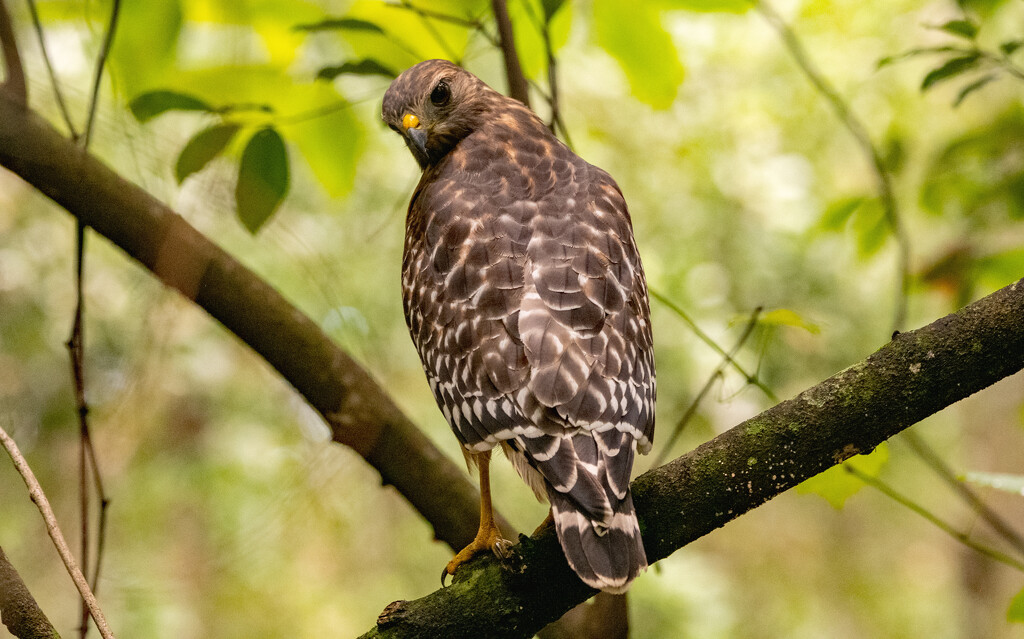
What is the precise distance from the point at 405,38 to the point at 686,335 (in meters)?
→ 3.48

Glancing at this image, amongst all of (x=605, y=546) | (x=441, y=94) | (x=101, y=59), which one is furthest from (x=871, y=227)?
(x=101, y=59)

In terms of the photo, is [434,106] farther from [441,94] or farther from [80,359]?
[80,359]

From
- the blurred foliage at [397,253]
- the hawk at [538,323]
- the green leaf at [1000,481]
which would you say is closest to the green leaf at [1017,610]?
the blurred foliage at [397,253]

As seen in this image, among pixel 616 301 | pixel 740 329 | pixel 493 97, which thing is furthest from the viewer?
pixel 740 329

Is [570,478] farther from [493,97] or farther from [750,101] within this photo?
[750,101]

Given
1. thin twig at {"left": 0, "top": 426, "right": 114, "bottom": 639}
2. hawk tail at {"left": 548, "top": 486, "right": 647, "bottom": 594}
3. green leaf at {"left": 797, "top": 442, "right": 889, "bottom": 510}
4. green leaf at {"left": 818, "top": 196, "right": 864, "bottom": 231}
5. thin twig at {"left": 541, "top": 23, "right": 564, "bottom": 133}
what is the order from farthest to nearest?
green leaf at {"left": 818, "top": 196, "right": 864, "bottom": 231}, thin twig at {"left": 541, "top": 23, "right": 564, "bottom": 133}, green leaf at {"left": 797, "top": 442, "right": 889, "bottom": 510}, hawk tail at {"left": 548, "top": 486, "right": 647, "bottom": 594}, thin twig at {"left": 0, "top": 426, "right": 114, "bottom": 639}

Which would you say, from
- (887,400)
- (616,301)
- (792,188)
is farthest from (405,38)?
(792,188)

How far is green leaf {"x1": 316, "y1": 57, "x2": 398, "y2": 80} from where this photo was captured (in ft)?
6.22

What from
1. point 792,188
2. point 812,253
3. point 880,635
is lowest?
point 880,635

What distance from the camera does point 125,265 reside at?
341cm

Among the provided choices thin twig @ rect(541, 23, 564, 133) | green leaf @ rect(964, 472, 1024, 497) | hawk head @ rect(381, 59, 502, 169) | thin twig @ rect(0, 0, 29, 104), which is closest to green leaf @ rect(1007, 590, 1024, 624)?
green leaf @ rect(964, 472, 1024, 497)

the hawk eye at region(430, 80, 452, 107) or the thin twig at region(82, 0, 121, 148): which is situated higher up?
the thin twig at region(82, 0, 121, 148)

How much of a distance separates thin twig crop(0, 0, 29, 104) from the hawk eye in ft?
3.21

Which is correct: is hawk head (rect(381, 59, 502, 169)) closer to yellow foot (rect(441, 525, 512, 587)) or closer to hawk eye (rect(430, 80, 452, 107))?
hawk eye (rect(430, 80, 452, 107))
